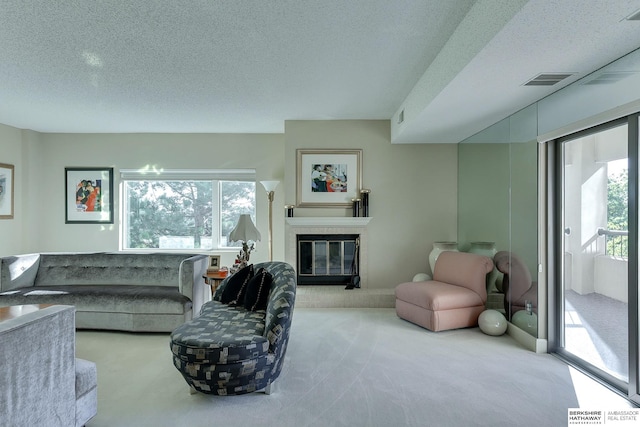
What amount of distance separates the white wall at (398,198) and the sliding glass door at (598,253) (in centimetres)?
210

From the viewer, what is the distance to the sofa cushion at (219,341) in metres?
2.38

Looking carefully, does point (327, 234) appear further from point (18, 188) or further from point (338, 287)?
point (18, 188)

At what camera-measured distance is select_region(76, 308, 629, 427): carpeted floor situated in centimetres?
230

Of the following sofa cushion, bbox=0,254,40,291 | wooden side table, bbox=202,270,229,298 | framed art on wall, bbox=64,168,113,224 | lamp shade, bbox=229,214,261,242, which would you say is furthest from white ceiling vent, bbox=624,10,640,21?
framed art on wall, bbox=64,168,113,224

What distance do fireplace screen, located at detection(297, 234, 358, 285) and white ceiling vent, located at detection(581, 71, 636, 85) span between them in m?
3.36

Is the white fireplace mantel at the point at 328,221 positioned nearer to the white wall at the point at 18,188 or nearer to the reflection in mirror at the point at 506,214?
the reflection in mirror at the point at 506,214

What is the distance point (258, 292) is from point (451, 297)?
2.10m

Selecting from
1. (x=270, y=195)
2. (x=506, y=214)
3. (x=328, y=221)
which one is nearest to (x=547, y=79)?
(x=506, y=214)

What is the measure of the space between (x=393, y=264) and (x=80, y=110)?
15.3ft

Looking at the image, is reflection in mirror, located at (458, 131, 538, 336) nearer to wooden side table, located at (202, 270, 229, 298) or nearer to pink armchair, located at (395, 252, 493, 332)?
pink armchair, located at (395, 252, 493, 332)

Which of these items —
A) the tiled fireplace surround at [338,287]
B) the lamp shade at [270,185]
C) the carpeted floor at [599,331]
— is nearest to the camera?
the carpeted floor at [599,331]

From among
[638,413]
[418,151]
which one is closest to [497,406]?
[638,413]

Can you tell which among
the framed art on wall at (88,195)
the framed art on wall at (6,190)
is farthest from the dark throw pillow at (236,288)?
the framed art on wall at (6,190)

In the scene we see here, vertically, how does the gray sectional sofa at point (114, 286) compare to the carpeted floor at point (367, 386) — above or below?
above
